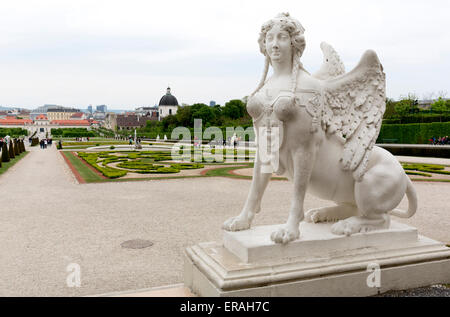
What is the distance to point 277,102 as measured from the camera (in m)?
3.60

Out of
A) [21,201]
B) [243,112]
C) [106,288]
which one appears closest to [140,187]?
[21,201]

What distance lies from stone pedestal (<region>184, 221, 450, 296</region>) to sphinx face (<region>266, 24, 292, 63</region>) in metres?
1.86

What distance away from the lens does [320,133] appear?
3771mm

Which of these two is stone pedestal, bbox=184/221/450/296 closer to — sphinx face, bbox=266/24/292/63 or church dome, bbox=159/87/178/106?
sphinx face, bbox=266/24/292/63

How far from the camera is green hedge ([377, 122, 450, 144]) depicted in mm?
32156

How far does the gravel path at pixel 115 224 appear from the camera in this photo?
16.1 ft

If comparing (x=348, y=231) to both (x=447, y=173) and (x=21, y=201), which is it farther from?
(x=447, y=173)

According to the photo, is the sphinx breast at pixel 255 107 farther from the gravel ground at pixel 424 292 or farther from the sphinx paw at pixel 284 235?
the gravel ground at pixel 424 292

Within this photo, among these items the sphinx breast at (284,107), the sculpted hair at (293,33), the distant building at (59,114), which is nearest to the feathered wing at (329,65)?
the sculpted hair at (293,33)

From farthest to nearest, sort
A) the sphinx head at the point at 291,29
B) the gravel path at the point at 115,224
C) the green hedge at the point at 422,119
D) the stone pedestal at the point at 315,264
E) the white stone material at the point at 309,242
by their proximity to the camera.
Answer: the green hedge at the point at 422,119 → the gravel path at the point at 115,224 → the sphinx head at the point at 291,29 → the white stone material at the point at 309,242 → the stone pedestal at the point at 315,264

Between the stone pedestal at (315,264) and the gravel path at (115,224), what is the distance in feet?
4.76

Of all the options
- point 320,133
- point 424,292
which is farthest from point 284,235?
point 424,292
